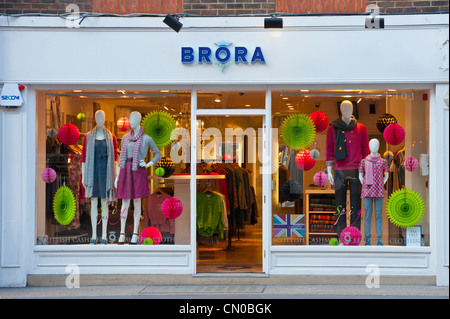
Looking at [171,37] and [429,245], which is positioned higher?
[171,37]

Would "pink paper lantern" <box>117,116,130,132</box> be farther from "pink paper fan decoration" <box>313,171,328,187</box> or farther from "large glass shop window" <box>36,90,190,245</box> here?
"pink paper fan decoration" <box>313,171,328,187</box>

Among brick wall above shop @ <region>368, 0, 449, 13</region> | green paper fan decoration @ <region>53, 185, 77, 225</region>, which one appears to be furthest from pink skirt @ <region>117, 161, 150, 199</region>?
brick wall above shop @ <region>368, 0, 449, 13</region>

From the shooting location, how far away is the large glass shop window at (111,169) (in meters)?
9.96

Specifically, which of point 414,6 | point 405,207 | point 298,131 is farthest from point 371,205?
point 414,6

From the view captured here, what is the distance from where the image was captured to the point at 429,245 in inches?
376

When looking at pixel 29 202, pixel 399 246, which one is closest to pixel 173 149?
pixel 29 202

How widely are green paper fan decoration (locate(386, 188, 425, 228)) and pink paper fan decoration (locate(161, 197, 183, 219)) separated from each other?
9.84ft

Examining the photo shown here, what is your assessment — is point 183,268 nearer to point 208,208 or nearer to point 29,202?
point 208,208

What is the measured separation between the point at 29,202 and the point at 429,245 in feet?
18.6

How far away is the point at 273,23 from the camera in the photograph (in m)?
9.45

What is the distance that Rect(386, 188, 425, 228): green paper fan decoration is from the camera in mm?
9711

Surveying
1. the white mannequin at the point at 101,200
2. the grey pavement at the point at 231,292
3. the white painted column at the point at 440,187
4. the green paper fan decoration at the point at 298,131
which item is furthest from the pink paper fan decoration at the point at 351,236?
the white mannequin at the point at 101,200

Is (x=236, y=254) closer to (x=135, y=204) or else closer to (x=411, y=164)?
(x=135, y=204)

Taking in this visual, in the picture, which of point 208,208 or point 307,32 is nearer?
point 307,32
